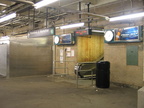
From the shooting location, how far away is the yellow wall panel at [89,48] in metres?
10.4

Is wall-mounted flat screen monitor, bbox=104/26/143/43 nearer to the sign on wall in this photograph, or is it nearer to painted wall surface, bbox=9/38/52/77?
the sign on wall

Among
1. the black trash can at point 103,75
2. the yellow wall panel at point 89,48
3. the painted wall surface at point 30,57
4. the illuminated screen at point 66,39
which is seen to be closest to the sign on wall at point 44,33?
the painted wall surface at point 30,57

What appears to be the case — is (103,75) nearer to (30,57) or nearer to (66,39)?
(66,39)

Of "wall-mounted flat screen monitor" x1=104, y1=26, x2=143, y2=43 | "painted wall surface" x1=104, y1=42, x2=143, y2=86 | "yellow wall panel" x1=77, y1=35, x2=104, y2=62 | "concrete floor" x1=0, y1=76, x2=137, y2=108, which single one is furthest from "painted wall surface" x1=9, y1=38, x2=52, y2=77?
"wall-mounted flat screen monitor" x1=104, y1=26, x2=143, y2=43

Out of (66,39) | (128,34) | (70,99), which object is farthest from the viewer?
(66,39)

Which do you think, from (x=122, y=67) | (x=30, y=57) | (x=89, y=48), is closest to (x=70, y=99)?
(x=122, y=67)

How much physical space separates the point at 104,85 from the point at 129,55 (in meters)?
1.73

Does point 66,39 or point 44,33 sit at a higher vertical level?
point 44,33

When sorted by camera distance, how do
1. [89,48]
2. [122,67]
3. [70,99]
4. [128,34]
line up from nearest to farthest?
[70,99] → [128,34] → [122,67] → [89,48]

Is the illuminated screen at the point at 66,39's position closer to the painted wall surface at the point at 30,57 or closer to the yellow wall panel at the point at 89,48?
the yellow wall panel at the point at 89,48

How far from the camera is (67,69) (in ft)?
35.6

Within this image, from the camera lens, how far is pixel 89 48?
36.1 feet

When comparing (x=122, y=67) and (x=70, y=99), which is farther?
(x=122, y=67)

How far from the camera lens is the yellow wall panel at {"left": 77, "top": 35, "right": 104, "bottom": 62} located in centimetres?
1041
